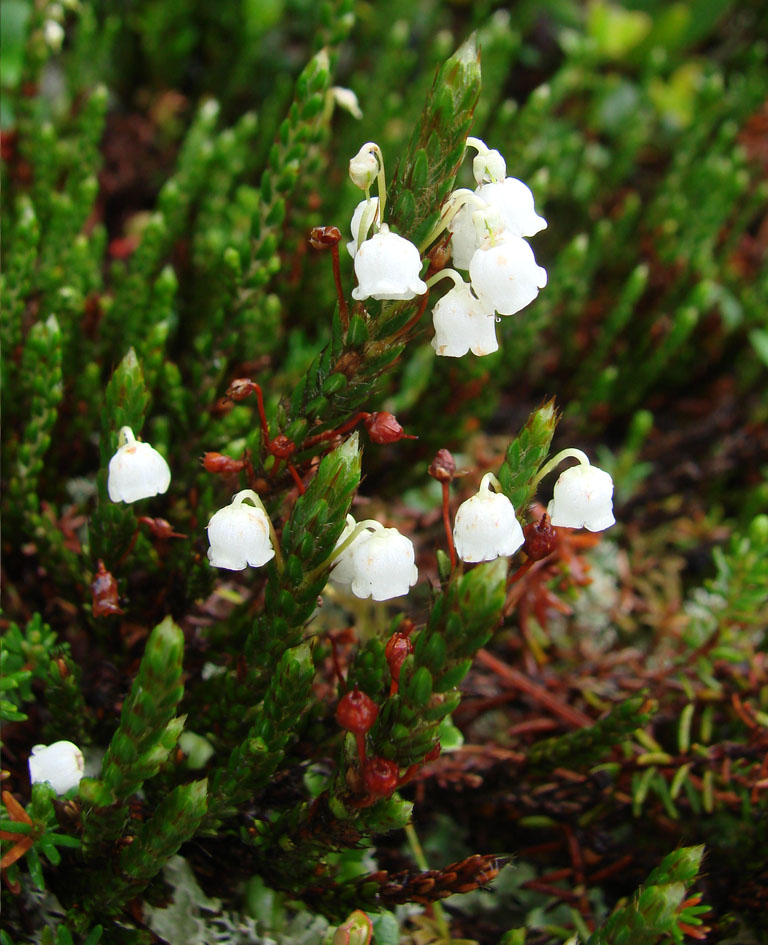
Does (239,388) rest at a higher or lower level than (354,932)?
higher

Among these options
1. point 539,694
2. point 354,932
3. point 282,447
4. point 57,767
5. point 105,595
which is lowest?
point 354,932

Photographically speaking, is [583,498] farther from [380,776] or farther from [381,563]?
[380,776]

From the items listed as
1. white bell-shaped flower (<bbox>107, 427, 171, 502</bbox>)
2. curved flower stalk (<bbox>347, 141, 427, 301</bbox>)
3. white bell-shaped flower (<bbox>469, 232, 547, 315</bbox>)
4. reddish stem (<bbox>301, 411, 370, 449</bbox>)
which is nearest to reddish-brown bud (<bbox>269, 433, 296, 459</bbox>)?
reddish stem (<bbox>301, 411, 370, 449</bbox>)

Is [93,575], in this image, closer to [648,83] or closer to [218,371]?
[218,371]

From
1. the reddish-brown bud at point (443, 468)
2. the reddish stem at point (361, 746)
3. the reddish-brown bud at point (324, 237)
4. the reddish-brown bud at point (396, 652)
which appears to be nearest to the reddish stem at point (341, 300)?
the reddish-brown bud at point (324, 237)

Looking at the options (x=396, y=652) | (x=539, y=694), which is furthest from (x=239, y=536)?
(x=539, y=694)

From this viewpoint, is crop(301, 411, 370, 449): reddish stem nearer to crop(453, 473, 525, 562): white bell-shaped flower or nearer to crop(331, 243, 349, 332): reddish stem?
crop(331, 243, 349, 332): reddish stem

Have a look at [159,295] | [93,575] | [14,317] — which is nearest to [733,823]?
[93,575]
